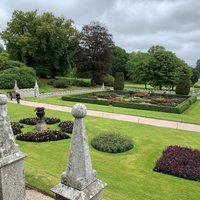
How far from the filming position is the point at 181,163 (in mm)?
9258

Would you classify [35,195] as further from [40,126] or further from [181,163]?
[40,126]

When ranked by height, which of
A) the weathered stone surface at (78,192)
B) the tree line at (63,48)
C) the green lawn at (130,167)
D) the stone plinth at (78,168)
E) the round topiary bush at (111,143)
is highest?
the tree line at (63,48)

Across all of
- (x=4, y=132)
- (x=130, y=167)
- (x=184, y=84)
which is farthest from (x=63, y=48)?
(x=4, y=132)

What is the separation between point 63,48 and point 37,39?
638 cm

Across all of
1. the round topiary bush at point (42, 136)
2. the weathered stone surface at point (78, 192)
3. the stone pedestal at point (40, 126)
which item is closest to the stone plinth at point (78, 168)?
the weathered stone surface at point (78, 192)

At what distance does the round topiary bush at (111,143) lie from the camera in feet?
35.3

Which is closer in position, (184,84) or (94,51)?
(184,84)

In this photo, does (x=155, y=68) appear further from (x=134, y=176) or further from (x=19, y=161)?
(x=19, y=161)

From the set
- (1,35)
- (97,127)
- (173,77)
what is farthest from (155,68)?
(1,35)

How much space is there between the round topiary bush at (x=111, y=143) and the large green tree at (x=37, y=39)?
36649 millimetres

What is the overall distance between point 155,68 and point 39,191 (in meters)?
38.6

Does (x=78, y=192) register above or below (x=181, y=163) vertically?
above

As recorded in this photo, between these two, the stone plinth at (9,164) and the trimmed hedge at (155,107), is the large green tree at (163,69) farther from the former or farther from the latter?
the stone plinth at (9,164)

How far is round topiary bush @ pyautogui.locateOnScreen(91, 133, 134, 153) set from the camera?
35.3 feet
